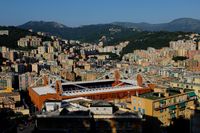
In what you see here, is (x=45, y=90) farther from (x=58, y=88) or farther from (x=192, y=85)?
(x=192, y=85)

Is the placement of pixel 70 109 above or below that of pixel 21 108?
above

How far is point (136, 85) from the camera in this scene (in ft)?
68.2

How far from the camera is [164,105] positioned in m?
14.1

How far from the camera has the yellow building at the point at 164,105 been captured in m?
13.9

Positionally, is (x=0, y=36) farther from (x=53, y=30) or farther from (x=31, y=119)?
(x=53, y=30)

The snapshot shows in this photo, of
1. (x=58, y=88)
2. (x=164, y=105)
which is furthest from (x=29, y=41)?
(x=164, y=105)

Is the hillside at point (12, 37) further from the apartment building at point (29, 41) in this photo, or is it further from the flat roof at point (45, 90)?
the flat roof at point (45, 90)

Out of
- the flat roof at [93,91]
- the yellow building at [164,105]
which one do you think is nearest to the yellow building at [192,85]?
the flat roof at [93,91]

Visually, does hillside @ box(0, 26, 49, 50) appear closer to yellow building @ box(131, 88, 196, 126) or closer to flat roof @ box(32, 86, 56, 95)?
flat roof @ box(32, 86, 56, 95)

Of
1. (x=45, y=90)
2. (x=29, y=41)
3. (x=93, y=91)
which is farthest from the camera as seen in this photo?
(x=29, y=41)

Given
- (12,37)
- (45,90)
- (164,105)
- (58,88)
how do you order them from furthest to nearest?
1. (12,37)
2. (45,90)
3. (58,88)
4. (164,105)

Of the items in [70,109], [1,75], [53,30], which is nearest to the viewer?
[70,109]

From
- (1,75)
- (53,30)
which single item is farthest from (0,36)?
(53,30)

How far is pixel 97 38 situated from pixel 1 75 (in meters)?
58.8
